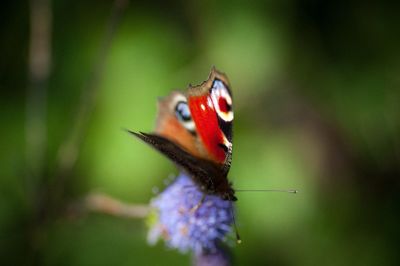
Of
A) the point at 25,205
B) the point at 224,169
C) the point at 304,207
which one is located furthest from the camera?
the point at 304,207

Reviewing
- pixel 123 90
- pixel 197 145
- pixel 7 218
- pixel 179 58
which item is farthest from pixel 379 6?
pixel 7 218

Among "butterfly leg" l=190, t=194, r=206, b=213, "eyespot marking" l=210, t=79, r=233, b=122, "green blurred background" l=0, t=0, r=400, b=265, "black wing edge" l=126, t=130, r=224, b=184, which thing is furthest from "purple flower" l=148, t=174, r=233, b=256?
"green blurred background" l=0, t=0, r=400, b=265

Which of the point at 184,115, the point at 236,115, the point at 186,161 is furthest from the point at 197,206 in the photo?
the point at 236,115

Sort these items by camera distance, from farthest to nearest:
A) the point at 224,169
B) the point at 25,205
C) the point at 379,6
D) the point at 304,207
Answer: the point at 379,6, the point at 304,207, the point at 25,205, the point at 224,169

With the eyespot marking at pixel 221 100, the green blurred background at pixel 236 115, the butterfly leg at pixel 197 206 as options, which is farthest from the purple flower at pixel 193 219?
the green blurred background at pixel 236 115

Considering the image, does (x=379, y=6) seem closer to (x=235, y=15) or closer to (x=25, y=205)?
(x=235, y=15)

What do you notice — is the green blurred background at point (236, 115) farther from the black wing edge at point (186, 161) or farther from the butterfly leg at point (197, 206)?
the black wing edge at point (186, 161)
